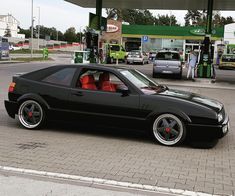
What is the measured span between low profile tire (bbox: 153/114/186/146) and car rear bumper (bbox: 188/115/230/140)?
0.48 feet

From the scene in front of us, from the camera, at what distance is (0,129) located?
809cm

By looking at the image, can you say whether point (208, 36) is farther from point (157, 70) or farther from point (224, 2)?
point (224, 2)

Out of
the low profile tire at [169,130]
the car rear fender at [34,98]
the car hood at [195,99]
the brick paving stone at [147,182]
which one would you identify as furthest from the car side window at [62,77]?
the brick paving stone at [147,182]

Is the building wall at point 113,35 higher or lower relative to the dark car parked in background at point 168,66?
higher

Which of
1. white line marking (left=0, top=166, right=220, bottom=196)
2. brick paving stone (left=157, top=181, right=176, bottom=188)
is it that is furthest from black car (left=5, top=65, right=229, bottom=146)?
white line marking (left=0, top=166, right=220, bottom=196)

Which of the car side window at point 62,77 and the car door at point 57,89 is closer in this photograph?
the car door at point 57,89

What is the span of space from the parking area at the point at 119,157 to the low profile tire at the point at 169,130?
15cm

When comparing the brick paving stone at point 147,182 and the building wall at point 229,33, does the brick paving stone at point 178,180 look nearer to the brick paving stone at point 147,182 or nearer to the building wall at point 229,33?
the brick paving stone at point 147,182

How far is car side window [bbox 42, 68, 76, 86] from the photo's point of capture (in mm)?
7914

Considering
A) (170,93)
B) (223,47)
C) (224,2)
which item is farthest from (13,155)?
(223,47)

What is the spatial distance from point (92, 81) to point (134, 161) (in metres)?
2.35

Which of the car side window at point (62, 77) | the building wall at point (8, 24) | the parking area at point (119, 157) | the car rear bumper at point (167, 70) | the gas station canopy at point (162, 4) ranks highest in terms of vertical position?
the building wall at point (8, 24)

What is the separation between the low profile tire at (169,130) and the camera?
278 inches

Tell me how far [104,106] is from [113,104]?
180 millimetres
